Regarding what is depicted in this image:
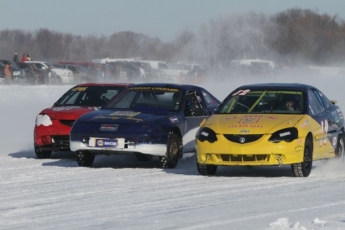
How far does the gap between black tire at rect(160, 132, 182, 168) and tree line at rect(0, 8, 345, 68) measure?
52.7m

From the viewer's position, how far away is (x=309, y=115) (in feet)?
42.3

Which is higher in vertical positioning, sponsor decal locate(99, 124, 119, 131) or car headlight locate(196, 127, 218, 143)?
car headlight locate(196, 127, 218, 143)

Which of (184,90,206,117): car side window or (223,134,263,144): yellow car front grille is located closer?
(223,134,263,144): yellow car front grille

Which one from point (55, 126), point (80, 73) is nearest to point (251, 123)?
point (55, 126)

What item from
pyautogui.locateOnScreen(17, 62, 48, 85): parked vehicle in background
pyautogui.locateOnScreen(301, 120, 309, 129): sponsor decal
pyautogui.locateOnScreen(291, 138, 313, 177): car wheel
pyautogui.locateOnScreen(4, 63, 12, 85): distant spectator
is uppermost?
pyautogui.locateOnScreen(301, 120, 309, 129): sponsor decal

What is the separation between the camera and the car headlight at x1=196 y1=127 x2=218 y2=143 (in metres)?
12.4

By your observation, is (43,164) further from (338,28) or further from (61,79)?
(338,28)

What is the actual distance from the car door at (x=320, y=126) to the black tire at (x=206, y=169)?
1.26 metres

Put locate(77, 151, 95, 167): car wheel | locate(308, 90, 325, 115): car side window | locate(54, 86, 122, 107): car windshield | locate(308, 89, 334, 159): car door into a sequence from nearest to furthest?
locate(308, 89, 334, 159): car door < locate(308, 90, 325, 115): car side window < locate(77, 151, 95, 167): car wheel < locate(54, 86, 122, 107): car windshield

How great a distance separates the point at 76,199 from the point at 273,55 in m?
63.0

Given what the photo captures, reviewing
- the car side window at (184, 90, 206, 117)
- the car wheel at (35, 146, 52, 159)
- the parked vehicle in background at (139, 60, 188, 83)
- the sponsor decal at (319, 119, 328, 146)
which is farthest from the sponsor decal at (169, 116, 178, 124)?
the parked vehicle in background at (139, 60, 188, 83)

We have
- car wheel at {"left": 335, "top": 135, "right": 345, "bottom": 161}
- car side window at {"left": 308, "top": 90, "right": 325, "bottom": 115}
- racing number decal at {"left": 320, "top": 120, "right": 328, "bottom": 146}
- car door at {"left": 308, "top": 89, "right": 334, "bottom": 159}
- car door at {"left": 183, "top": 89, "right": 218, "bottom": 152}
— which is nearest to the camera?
car door at {"left": 308, "top": 89, "right": 334, "bottom": 159}

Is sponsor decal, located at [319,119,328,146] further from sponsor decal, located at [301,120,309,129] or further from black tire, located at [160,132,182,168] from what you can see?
black tire, located at [160,132,182,168]

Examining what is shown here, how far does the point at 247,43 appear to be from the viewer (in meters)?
70.6
